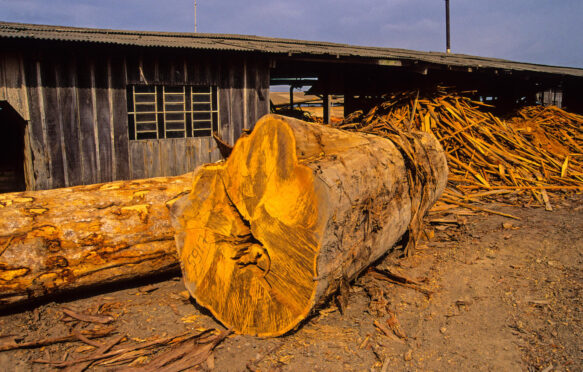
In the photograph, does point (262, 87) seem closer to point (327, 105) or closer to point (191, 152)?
point (191, 152)

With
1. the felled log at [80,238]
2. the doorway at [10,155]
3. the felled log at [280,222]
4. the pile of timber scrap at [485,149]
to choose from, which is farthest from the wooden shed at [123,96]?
the felled log at [280,222]

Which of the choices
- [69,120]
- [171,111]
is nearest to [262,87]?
[171,111]

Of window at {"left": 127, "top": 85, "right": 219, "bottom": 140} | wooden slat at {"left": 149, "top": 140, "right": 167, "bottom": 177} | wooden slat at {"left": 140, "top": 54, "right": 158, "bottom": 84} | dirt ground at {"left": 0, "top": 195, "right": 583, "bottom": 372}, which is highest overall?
wooden slat at {"left": 140, "top": 54, "right": 158, "bottom": 84}

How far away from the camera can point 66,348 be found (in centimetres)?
281

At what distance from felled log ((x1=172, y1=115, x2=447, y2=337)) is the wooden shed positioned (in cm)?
464

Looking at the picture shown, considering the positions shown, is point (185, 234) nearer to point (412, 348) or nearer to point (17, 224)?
point (17, 224)

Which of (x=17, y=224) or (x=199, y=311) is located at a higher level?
(x=17, y=224)

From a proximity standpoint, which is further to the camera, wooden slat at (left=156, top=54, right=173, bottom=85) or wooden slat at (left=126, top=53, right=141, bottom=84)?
wooden slat at (left=156, top=54, right=173, bottom=85)

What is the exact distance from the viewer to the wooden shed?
6.35 m

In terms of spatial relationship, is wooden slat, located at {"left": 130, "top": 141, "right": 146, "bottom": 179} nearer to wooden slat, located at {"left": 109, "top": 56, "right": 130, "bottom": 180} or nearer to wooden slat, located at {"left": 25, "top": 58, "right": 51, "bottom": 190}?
wooden slat, located at {"left": 109, "top": 56, "right": 130, "bottom": 180}

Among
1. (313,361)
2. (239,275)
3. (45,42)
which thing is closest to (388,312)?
(313,361)

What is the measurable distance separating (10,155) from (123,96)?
248 inches

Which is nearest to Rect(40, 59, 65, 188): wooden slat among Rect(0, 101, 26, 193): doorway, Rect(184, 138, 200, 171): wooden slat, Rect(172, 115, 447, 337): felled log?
Rect(184, 138, 200, 171): wooden slat

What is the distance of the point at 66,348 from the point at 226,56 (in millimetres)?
6391
